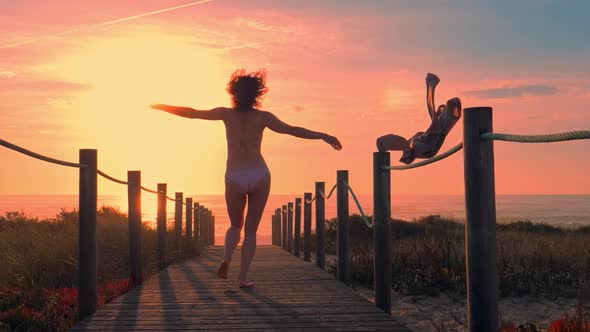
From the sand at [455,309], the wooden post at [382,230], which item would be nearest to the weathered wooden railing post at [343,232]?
the sand at [455,309]

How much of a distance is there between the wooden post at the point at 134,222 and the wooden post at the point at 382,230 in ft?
9.66

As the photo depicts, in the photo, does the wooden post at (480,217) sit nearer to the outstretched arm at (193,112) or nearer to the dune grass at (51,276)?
the outstretched arm at (193,112)

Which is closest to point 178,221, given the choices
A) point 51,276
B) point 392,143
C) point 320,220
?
point 51,276

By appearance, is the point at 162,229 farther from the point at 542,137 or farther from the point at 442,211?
the point at 442,211

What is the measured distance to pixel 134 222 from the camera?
292 inches

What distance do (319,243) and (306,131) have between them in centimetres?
408

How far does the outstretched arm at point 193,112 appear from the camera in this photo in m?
6.26

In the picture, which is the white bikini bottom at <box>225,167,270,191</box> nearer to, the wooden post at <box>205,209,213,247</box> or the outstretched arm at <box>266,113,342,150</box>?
the outstretched arm at <box>266,113,342,150</box>

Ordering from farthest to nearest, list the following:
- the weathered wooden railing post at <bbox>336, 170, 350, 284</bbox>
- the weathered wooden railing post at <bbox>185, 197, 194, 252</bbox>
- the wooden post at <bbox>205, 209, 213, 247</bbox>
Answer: the wooden post at <bbox>205, 209, 213, 247</bbox>, the weathered wooden railing post at <bbox>185, 197, 194, 252</bbox>, the weathered wooden railing post at <bbox>336, 170, 350, 284</bbox>

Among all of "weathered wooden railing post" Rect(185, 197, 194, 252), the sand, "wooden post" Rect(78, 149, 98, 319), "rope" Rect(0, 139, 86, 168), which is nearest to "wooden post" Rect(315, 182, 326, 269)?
the sand

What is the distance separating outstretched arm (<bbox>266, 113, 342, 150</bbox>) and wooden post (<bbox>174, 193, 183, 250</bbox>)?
6.11 metres

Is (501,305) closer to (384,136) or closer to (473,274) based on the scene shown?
(384,136)

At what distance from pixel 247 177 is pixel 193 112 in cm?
86

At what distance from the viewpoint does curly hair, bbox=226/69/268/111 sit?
634 centimetres
